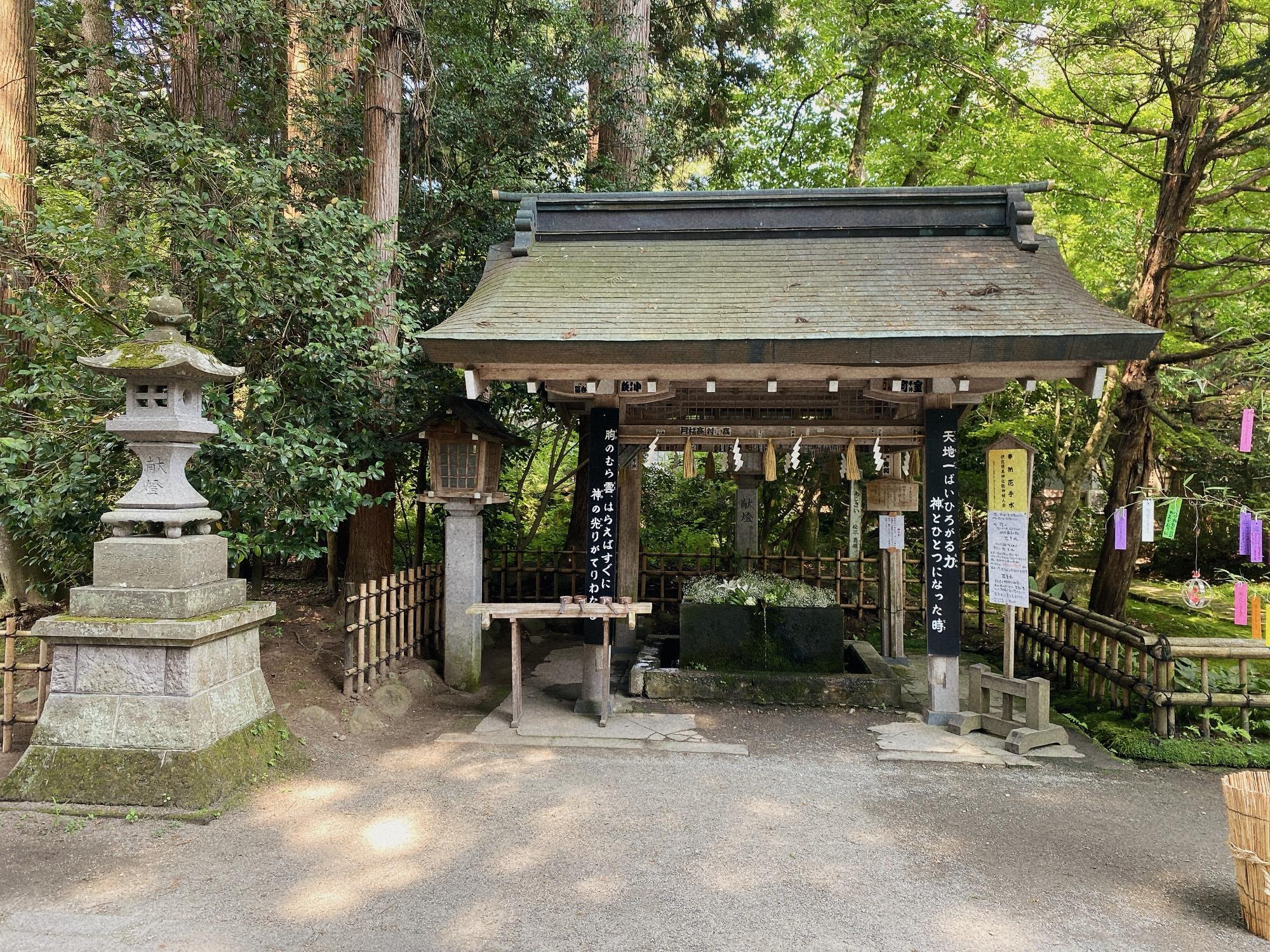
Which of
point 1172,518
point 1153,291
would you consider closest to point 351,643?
point 1172,518

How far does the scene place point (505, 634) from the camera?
10945 millimetres

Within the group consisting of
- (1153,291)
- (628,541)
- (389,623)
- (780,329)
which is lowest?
(389,623)

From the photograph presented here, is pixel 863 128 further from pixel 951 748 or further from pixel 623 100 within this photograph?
pixel 951 748

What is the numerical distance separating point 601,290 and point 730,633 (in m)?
4.07

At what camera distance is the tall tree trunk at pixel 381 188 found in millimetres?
8477

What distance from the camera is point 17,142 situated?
24.8 feet

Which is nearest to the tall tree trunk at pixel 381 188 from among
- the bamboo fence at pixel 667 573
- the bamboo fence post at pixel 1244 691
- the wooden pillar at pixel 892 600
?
the bamboo fence at pixel 667 573

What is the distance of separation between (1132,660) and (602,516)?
19.0 ft

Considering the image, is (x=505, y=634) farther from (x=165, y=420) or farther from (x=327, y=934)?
(x=327, y=934)

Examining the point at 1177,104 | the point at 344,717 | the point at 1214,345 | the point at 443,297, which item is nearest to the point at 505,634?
the point at 344,717

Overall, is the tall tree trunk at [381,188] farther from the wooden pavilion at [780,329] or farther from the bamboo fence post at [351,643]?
the bamboo fence post at [351,643]

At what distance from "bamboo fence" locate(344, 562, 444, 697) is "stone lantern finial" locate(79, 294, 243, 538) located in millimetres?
1994

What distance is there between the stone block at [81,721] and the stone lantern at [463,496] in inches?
130

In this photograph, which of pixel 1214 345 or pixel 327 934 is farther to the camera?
pixel 1214 345
